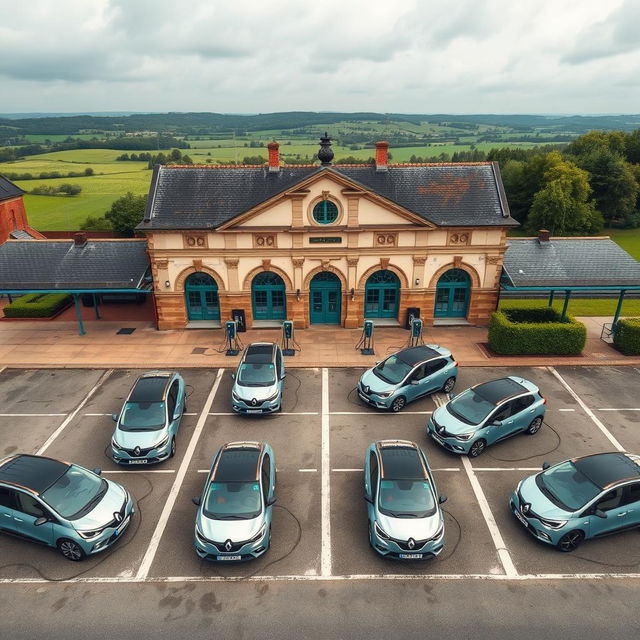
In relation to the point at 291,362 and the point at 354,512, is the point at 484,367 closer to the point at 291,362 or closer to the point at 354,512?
the point at 291,362

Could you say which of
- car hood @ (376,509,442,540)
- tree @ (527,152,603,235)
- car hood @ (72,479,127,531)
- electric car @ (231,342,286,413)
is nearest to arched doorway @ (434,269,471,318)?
electric car @ (231,342,286,413)

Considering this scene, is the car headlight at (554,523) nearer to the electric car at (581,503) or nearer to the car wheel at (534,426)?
the electric car at (581,503)

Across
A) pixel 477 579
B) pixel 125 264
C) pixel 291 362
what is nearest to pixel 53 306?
pixel 125 264

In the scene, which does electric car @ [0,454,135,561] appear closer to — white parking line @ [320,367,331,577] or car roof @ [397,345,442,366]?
white parking line @ [320,367,331,577]

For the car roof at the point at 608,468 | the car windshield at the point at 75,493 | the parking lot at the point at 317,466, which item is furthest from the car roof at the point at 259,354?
the car roof at the point at 608,468

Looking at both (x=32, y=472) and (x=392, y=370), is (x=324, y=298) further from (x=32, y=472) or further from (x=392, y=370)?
(x=32, y=472)
